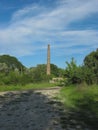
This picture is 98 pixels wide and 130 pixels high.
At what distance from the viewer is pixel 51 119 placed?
1493cm

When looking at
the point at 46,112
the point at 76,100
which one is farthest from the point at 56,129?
the point at 76,100

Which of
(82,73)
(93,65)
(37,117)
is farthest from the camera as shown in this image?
(93,65)

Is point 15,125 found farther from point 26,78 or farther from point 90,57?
point 26,78

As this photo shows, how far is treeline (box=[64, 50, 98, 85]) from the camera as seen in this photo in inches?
1446

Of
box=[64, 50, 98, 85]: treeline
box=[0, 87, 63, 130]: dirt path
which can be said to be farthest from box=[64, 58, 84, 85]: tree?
box=[0, 87, 63, 130]: dirt path

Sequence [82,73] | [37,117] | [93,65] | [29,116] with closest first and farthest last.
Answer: [37,117] < [29,116] < [82,73] < [93,65]

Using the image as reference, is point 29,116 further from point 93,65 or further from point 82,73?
point 93,65

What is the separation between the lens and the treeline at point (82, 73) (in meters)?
36.7

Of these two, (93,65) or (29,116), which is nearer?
(29,116)

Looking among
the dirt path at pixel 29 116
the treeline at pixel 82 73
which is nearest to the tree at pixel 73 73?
the treeline at pixel 82 73

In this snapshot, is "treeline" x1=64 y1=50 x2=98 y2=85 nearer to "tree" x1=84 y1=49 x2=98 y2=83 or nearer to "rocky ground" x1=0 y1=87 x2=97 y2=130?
"tree" x1=84 y1=49 x2=98 y2=83

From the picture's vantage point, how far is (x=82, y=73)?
36.8 meters

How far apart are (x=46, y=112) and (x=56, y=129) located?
408 centimetres

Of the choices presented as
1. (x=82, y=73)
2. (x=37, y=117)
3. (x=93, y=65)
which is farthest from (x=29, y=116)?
(x=93, y=65)
